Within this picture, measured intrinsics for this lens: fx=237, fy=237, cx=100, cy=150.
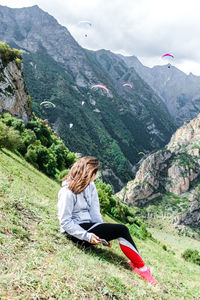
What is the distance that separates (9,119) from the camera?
43125 millimetres

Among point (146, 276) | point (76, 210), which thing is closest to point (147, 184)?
point (146, 276)

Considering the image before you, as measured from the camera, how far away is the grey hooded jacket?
6.06 m

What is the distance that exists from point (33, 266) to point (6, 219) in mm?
1914

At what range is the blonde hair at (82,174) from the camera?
6094 mm

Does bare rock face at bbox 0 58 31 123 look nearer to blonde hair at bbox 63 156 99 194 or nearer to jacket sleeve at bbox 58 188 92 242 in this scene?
blonde hair at bbox 63 156 99 194

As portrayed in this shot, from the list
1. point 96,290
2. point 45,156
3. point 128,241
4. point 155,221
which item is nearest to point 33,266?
point 96,290

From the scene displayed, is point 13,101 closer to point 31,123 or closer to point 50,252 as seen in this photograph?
point 31,123

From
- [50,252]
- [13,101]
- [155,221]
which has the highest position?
[13,101]

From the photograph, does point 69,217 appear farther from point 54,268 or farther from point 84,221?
point 54,268

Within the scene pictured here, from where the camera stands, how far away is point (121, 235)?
6.23 metres

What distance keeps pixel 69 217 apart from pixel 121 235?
145cm

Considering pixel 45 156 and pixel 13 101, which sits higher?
pixel 13 101

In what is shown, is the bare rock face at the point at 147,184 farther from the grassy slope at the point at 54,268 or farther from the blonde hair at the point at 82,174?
the blonde hair at the point at 82,174

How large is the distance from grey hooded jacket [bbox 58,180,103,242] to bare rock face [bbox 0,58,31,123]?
46519 millimetres
